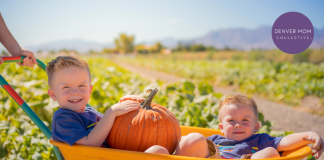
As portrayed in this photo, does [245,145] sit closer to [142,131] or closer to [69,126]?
[142,131]

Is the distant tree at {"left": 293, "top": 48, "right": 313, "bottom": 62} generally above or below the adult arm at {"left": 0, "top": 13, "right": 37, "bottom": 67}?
below

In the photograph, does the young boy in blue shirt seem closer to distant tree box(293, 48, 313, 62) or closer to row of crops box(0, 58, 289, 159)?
row of crops box(0, 58, 289, 159)

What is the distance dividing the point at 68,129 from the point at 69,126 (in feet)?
0.14

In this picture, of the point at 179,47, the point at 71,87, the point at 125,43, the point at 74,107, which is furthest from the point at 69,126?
the point at 125,43

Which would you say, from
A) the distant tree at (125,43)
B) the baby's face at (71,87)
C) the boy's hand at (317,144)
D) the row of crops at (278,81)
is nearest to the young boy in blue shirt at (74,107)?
the baby's face at (71,87)

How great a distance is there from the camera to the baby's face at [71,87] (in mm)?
1581

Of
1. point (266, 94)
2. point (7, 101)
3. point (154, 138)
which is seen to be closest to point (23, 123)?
point (7, 101)

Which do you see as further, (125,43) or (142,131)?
(125,43)

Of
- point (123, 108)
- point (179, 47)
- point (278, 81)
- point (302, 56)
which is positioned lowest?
point (278, 81)

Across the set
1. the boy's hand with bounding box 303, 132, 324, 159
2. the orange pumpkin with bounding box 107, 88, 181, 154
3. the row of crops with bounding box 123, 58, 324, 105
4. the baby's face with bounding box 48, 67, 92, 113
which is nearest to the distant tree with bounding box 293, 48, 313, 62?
the row of crops with bounding box 123, 58, 324, 105

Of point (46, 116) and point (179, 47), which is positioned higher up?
point (179, 47)

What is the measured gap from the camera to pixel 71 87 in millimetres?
1598

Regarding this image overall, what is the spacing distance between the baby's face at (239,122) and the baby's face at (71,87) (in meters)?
1.14

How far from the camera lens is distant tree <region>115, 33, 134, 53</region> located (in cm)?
9712
